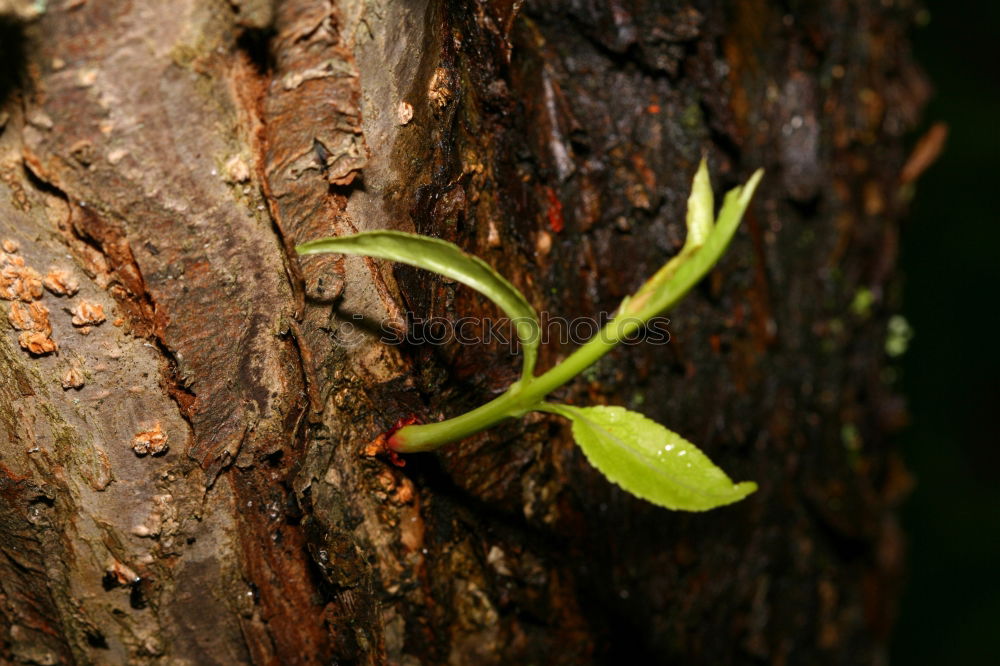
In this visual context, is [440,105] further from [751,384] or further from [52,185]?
[751,384]

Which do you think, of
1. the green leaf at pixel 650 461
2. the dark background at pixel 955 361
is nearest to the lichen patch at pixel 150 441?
the green leaf at pixel 650 461

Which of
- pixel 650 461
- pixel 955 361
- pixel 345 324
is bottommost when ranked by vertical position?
pixel 955 361

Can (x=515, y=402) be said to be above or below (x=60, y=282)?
below

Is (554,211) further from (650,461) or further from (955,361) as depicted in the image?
(955,361)

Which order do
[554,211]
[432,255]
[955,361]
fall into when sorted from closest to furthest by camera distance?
[432,255], [554,211], [955,361]

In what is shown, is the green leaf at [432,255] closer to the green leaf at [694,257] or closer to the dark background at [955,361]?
the green leaf at [694,257]

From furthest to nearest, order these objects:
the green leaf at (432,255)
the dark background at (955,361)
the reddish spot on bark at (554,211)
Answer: the dark background at (955,361) → the reddish spot on bark at (554,211) → the green leaf at (432,255)

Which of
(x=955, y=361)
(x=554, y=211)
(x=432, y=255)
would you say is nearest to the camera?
(x=432, y=255)

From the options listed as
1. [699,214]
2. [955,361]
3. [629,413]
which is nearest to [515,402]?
[629,413]
